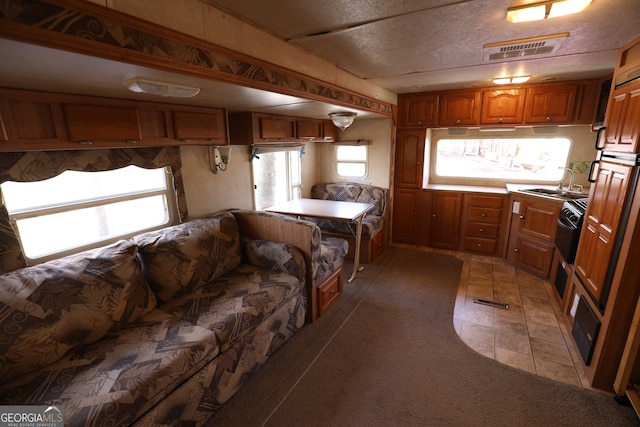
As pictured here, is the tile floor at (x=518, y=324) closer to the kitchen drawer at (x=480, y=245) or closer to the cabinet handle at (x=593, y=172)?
the kitchen drawer at (x=480, y=245)

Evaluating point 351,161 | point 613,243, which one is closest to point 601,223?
point 613,243

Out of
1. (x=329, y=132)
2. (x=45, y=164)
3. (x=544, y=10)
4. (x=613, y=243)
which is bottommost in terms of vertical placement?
(x=613, y=243)

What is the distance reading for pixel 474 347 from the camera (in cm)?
239

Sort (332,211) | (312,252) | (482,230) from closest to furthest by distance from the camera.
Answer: (312,252)
(332,211)
(482,230)

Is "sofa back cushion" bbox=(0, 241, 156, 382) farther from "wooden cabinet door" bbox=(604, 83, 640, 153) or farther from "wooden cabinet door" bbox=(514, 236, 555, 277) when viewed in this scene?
"wooden cabinet door" bbox=(514, 236, 555, 277)

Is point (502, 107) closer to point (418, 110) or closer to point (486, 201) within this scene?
point (418, 110)

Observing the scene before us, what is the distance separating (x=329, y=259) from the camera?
2943 millimetres

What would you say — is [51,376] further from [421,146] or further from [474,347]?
[421,146]

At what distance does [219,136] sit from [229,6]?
1.35 meters

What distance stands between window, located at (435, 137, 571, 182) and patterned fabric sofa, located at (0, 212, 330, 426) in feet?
10.7

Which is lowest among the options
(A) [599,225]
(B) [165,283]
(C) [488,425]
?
(C) [488,425]

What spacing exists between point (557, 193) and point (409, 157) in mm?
1865

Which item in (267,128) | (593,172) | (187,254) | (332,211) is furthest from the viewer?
(332,211)

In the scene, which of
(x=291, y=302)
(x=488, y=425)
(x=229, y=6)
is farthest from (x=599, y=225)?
(x=229, y=6)
